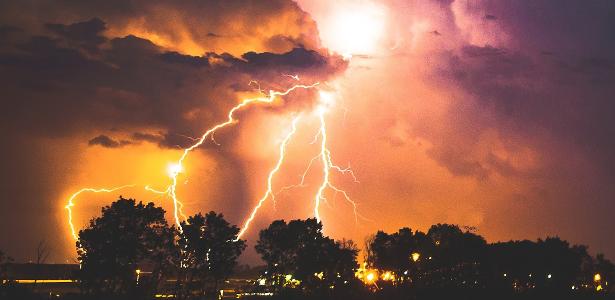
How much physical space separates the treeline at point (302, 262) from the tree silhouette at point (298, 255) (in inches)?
3.2

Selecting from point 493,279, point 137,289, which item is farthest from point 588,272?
point 137,289

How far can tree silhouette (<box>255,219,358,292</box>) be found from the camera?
151 ft

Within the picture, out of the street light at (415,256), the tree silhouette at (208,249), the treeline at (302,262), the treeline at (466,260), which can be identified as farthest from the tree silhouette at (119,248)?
the street light at (415,256)

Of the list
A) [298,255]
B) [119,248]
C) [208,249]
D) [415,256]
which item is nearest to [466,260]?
[415,256]

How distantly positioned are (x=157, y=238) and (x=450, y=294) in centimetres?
2047

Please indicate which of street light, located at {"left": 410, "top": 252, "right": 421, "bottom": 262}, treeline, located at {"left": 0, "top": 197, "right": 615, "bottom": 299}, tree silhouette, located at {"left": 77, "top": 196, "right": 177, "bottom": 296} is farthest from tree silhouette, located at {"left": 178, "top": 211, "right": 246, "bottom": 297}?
street light, located at {"left": 410, "top": 252, "right": 421, "bottom": 262}

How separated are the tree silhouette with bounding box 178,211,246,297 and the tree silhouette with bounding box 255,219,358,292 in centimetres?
771

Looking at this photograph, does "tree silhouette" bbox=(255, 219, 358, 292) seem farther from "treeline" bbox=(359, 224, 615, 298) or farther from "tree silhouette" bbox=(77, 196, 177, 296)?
"treeline" bbox=(359, 224, 615, 298)

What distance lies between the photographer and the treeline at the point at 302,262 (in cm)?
3011

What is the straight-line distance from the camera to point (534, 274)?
218ft

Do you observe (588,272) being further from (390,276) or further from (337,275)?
(337,275)

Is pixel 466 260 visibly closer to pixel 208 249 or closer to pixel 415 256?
pixel 415 256

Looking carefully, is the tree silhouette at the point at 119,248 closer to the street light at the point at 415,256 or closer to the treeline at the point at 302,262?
the treeline at the point at 302,262

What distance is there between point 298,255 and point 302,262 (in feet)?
2.94
